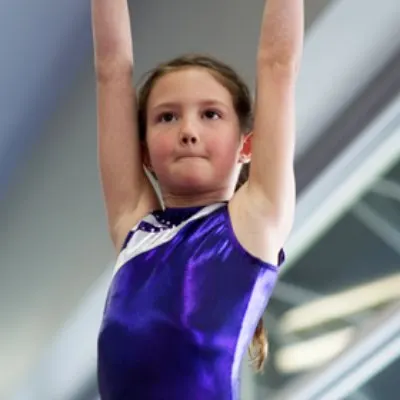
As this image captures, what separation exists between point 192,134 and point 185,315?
0.21 metres

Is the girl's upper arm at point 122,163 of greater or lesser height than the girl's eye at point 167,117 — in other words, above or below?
below

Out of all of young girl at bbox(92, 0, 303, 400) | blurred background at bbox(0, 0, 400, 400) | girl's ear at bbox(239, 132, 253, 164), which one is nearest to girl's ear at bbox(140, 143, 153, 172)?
young girl at bbox(92, 0, 303, 400)

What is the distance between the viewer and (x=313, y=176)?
58.9 inches

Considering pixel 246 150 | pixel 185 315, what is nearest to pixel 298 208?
pixel 246 150

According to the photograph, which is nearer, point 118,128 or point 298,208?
point 118,128

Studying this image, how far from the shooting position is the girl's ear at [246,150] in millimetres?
1076

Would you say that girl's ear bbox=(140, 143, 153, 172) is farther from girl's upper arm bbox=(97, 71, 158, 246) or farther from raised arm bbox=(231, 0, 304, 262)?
raised arm bbox=(231, 0, 304, 262)

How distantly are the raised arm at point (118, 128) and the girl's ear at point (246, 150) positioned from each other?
12 centimetres

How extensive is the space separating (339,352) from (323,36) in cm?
67

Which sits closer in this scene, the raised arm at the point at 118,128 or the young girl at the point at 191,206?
the young girl at the point at 191,206

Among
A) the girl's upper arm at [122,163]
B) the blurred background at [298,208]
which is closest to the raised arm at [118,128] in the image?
the girl's upper arm at [122,163]

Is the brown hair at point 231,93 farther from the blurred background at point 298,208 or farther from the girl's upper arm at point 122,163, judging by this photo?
the blurred background at point 298,208

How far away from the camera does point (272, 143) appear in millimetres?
997

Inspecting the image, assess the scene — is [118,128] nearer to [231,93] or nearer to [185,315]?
[231,93]
